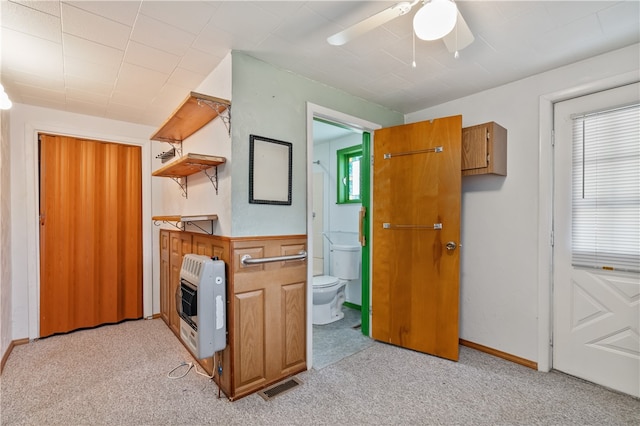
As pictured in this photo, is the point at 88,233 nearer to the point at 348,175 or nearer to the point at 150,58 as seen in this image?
the point at 150,58

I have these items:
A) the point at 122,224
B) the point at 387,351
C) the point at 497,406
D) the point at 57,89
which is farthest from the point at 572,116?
the point at 122,224

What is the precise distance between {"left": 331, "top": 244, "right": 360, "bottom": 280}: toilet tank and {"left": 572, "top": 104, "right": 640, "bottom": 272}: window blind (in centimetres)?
208

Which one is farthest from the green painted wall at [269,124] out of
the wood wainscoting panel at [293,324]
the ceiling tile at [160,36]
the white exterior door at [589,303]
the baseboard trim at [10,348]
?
the baseboard trim at [10,348]

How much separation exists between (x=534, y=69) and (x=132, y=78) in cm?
309

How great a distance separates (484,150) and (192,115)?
2284 mm

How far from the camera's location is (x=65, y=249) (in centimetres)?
302

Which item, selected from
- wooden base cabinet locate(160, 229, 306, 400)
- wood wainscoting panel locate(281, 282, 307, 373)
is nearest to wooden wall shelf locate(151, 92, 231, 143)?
wooden base cabinet locate(160, 229, 306, 400)

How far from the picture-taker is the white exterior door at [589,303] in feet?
6.48

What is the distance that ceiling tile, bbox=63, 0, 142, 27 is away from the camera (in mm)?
1497

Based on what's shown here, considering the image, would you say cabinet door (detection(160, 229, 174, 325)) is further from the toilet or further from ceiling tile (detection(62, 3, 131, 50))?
ceiling tile (detection(62, 3, 131, 50))

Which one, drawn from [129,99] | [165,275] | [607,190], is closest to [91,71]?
[129,99]

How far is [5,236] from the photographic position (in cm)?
256

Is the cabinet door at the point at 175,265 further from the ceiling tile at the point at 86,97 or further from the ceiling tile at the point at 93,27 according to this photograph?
the ceiling tile at the point at 93,27

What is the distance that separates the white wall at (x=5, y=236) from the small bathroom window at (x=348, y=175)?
335cm
